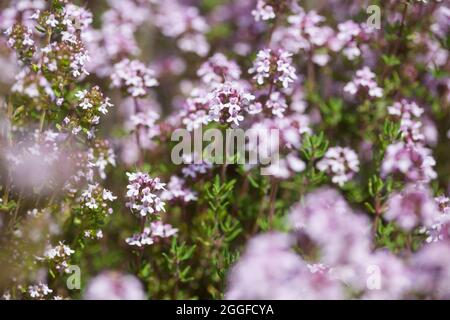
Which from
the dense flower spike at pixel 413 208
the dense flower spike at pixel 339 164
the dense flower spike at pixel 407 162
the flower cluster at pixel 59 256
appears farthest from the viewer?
the dense flower spike at pixel 339 164

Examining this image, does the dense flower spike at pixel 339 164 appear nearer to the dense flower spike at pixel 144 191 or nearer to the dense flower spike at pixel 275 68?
the dense flower spike at pixel 275 68

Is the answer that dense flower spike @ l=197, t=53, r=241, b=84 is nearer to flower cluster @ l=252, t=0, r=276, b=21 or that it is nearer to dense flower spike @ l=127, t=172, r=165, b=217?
flower cluster @ l=252, t=0, r=276, b=21

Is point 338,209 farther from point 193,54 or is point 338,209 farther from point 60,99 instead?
point 193,54

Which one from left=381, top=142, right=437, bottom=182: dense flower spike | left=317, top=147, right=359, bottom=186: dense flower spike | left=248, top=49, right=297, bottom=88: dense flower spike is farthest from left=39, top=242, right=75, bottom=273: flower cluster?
left=381, top=142, right=437, bottom=182: dense flower spike

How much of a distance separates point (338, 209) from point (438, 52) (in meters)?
1.40

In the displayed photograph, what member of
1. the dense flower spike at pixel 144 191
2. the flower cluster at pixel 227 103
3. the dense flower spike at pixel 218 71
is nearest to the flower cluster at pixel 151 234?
the dense flower spike at pixel 144 191

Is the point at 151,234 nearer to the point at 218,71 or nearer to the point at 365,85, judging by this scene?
the point at 218,71

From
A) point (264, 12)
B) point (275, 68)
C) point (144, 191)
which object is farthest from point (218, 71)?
point (144, 191)

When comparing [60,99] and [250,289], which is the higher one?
[60,99]

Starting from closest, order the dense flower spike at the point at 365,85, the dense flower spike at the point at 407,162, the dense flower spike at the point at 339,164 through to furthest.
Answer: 1. the dense flower spike at the point at 407,162
2. the dense flower spike at the point at 339,164
3. the dense flower spike at the point at 365,85
